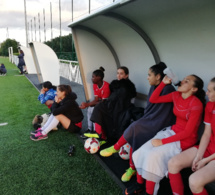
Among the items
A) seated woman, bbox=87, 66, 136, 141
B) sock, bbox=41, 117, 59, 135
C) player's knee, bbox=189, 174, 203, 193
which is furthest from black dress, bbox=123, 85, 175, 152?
sock, bbox=41, 117, 59, 135

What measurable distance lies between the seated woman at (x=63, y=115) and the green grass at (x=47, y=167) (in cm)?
19

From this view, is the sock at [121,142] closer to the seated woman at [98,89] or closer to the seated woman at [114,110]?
the seated woman at [114,110]

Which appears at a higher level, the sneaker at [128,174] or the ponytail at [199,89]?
the ponytail at [199,89]

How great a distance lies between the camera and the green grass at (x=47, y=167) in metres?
2.63

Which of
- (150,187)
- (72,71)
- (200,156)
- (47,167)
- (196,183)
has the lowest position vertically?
(47,167)

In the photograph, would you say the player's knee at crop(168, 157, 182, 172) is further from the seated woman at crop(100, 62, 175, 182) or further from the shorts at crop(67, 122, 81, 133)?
the shorts at crop(67, 122, 81, 133)

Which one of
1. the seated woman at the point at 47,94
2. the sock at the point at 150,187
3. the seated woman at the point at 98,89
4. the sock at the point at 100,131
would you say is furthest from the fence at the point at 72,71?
the sock at the point at 150,187

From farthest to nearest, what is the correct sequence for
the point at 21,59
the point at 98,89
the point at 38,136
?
the point at 21,59, the point at 98,89, the point at 38,136

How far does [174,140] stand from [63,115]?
7.98 ft

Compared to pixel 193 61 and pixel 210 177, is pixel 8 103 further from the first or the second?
pixel 210 177

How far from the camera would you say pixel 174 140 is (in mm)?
2412

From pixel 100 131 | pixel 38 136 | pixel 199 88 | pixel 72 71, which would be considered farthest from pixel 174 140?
pixel 72 71

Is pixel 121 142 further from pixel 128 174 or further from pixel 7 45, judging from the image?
pixel 7 45

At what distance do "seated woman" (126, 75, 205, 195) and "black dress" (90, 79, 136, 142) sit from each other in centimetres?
115
